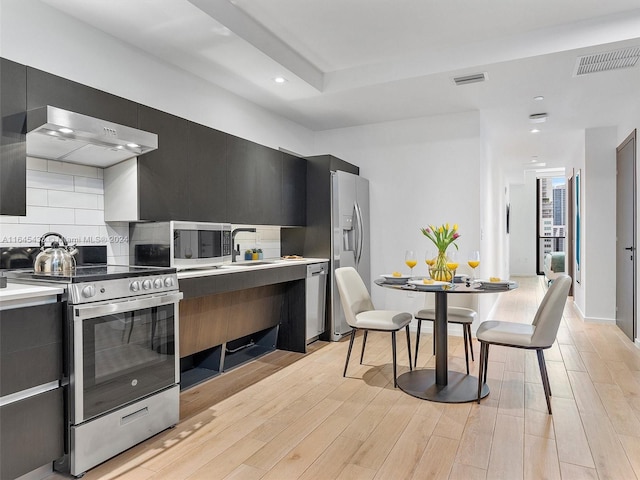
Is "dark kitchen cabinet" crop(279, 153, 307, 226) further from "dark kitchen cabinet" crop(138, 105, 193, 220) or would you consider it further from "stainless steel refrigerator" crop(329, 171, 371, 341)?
"dark kitchen cabinet" crop(138, 105, 193, 220)

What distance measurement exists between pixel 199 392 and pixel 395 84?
3220 mm

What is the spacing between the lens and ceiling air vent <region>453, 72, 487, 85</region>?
3.84 metres

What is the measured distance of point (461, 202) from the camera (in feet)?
16.4

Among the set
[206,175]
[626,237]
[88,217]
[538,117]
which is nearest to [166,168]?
[206,175]

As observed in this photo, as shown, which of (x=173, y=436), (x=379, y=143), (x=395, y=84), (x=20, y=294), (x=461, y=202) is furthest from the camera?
(x=379, y=143)

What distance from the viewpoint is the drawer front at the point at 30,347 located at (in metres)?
1.83

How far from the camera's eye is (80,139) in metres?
2.41

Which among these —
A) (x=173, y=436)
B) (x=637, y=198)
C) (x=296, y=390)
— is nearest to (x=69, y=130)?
(x=173, y=436)

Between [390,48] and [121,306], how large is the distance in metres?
3.07

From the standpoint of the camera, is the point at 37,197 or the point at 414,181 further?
the point at 414,181

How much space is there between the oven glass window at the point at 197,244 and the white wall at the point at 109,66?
1.11 m

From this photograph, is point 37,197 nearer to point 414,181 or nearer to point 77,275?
point 77,275

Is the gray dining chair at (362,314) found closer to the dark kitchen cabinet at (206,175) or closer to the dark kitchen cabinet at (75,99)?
the dark kitchen cabinet at (206,175)

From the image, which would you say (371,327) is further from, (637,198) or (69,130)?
(637,198)
